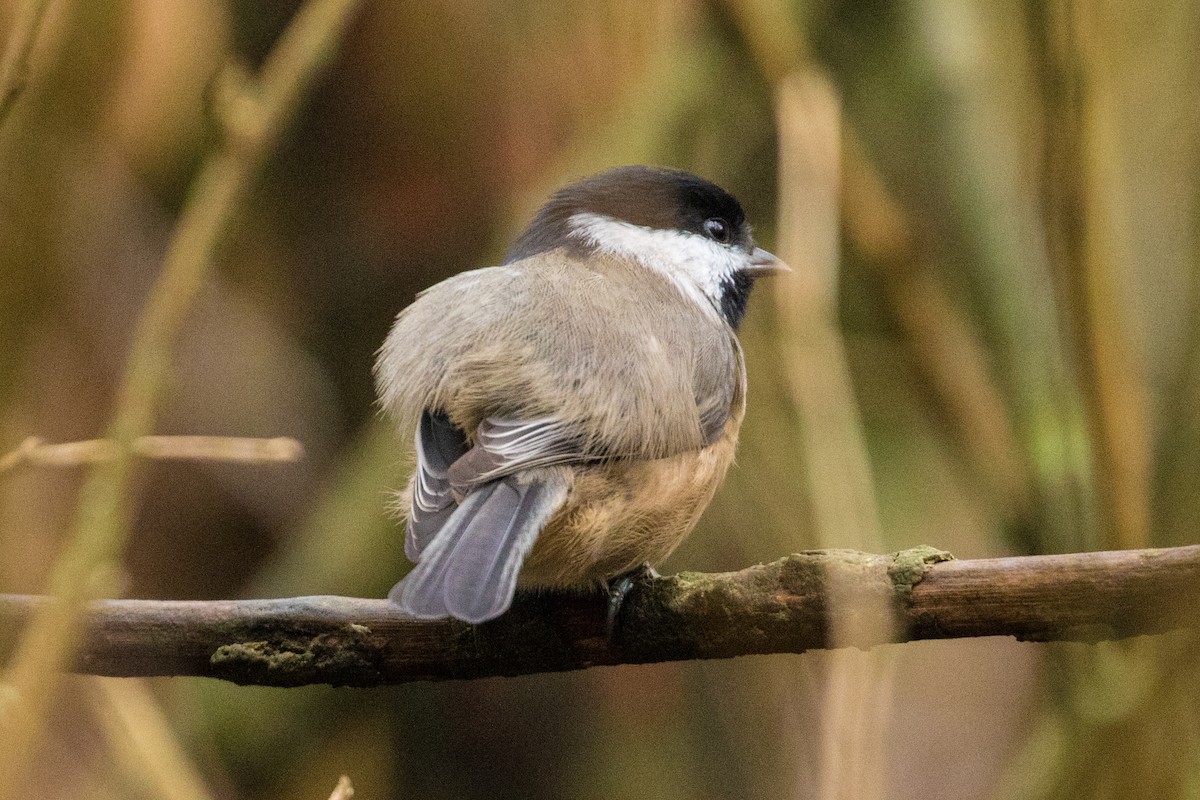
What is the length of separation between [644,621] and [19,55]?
47.2 inches

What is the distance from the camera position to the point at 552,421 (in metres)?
2.01

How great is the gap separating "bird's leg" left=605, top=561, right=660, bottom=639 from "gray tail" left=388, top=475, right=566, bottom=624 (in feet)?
0.64

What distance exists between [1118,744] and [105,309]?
283 cm

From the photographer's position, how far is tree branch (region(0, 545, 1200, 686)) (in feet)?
5.22

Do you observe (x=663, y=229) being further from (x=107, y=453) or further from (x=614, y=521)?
(x=107, y=453)

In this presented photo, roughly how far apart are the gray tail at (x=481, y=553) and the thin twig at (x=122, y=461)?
1.26 feet

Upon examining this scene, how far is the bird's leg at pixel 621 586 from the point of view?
6.57 ft

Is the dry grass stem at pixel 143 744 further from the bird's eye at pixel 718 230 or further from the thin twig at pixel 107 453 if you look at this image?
the bird's eye at pixel 718 230

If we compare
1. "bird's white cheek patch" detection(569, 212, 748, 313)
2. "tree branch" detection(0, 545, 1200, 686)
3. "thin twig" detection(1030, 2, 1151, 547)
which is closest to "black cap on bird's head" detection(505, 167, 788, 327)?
"bird's white cheek patch" detection(569, 212, 748, 313)

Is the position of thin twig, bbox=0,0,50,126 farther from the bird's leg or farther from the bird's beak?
the bird's beak

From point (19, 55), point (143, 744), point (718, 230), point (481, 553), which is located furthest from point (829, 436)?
point (19, 55)

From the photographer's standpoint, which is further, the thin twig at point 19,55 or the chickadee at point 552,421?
the chickadee at point 552,421

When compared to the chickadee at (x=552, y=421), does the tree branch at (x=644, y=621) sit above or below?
below

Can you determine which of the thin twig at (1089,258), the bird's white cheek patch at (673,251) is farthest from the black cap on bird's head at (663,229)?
the thin twig at (1089,258)
